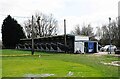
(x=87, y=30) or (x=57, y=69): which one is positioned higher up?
(x=87, y=30)

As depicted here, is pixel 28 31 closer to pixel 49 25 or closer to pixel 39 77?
pixel 49 25

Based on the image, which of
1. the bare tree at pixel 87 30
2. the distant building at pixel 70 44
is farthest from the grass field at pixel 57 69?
the bare tree at pixel 87 30

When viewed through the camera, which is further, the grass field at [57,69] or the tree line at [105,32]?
the tree line at [105,32]

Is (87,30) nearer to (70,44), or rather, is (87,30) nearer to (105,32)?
(105,32)

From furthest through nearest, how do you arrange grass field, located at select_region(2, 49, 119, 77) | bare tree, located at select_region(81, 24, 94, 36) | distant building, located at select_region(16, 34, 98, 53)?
bare tree, located at select_region(81, 24, 94, 36) → distant building, located at select_region(16, 34, 98, 53) → grass field, located at select_region(2, 49, 119, 77)

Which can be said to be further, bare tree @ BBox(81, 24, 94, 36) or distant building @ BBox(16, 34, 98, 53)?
bare tree @ BBox(81, 24, 94, 36)

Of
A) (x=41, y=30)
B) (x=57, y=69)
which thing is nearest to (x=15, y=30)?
(x=41, y=30)

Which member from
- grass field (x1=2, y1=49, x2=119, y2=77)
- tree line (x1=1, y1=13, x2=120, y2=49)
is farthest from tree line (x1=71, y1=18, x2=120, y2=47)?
grass field (x1=2, y1=49, x2=119, y2=77)

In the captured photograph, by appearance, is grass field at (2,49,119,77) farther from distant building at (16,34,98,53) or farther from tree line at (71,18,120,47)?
tree line at (71,18,120,47)

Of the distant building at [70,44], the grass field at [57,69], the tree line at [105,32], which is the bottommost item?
the grass field at [57,69]

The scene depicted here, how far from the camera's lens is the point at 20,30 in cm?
9256

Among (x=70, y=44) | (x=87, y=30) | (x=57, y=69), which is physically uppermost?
(x=87, y=30)

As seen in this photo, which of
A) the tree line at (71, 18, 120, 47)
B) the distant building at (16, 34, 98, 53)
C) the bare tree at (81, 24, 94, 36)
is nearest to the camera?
the distant building at (16, 34, 98, 53)

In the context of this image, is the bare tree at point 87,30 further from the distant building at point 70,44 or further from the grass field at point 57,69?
the grass field at point 57,69
